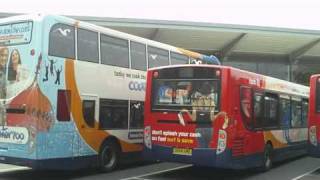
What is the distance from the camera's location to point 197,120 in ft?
44.2

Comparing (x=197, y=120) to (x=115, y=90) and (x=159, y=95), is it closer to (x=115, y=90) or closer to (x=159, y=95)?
(x=159, y=95)

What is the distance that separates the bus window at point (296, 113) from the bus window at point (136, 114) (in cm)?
503

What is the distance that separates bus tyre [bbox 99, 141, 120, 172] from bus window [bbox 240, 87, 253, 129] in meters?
3.44

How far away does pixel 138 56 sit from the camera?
1620 cm

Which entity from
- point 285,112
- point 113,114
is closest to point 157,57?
point 113,114

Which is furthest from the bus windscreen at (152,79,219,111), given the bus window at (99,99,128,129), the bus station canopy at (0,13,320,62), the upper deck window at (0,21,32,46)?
the bus station canopy at (0,13,320,62)

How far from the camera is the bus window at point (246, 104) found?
13.9 metres

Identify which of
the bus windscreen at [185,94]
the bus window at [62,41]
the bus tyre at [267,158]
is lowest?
the bus tyre at [267,158]

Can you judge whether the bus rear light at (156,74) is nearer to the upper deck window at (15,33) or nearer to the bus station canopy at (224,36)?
the upper deck window at (15,33)

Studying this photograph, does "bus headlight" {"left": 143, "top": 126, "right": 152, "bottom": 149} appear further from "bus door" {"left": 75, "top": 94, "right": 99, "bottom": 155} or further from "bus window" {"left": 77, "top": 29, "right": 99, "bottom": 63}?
"bus window" {"left": 77, "top": 29, "right": 99, "bottom": 63}

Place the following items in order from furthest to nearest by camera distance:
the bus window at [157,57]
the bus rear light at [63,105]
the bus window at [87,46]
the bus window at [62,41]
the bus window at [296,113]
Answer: the bus window at [296,113] → the bus window at [157,57] → the bus window at [87,46] → the bus rear light at [63,105] → the bus window at [62,41]

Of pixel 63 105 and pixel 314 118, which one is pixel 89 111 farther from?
pixel 314 118

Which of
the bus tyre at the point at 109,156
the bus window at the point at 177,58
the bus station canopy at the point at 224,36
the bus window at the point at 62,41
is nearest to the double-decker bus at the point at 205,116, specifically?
the bus tyre at the point at 109,156

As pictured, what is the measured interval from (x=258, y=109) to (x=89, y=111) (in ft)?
13.9
